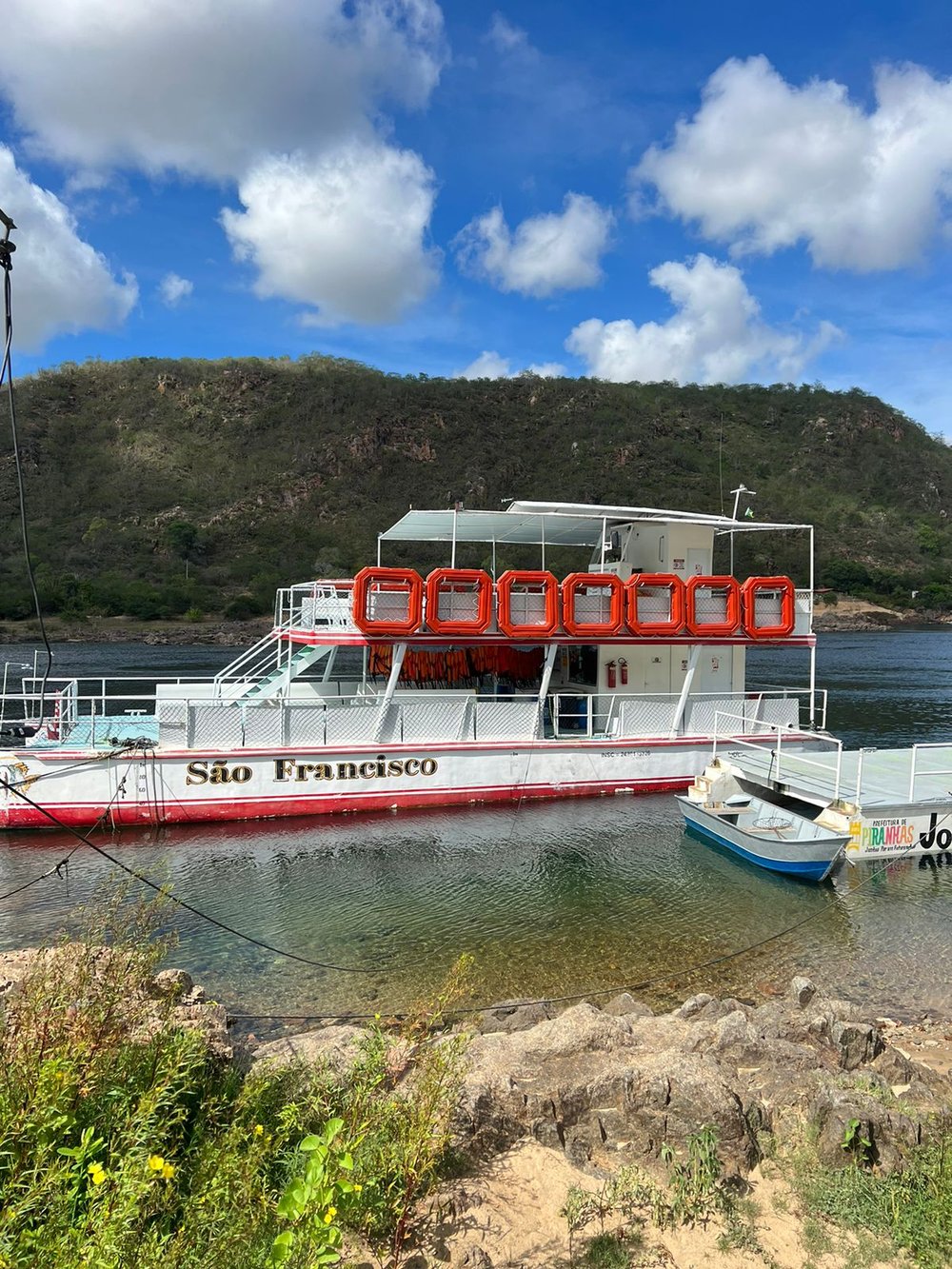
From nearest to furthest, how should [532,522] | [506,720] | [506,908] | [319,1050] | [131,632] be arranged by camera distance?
[319,1050]
[506,908]
[506,720]
[532,522]
[131,632]

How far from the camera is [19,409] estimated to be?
375 ft

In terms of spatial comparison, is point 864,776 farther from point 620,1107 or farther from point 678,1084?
point 620,1107

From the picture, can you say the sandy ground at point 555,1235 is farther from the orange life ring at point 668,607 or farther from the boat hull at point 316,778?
the orange life ring at point 668,607

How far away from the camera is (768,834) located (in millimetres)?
14477

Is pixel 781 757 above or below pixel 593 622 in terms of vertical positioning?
below

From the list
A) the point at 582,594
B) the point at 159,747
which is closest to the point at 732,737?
the point at 582,594

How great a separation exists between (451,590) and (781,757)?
8.07m

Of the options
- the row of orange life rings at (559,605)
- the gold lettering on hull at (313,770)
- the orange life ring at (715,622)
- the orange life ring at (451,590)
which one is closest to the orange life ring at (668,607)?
the row of orange life rings at (559,605)

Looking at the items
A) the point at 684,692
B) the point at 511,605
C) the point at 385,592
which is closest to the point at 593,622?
the point at 511,605

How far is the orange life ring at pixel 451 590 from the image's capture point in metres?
17.2

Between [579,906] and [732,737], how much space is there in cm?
770

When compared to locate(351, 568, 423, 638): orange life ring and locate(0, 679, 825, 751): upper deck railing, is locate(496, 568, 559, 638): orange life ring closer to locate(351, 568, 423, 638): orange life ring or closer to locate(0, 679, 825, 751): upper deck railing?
locate(0, 679, 825, 751): upper deck railing

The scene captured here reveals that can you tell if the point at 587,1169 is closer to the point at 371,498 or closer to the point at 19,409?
the point at 371,498

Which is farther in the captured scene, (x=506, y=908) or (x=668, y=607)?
(x=668, y=607)
